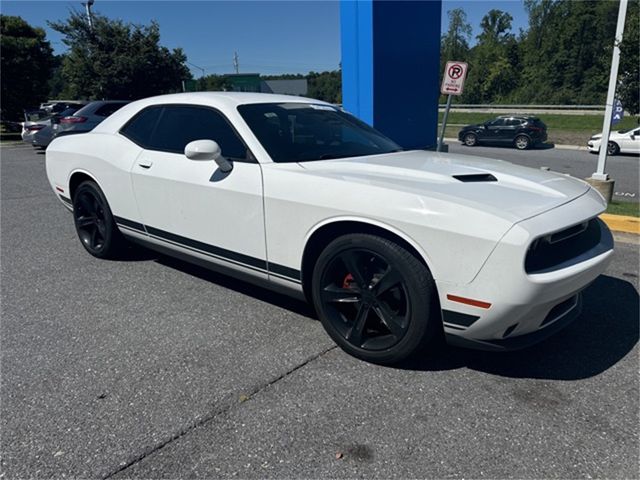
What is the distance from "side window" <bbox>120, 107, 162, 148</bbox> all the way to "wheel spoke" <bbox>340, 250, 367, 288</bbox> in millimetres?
2114

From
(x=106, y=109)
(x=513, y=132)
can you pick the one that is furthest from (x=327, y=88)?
(x=106, y=109)

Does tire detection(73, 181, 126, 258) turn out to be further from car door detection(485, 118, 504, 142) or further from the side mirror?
car door detection(485, 118, 504, 142)

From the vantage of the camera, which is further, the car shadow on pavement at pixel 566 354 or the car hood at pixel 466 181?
the car shadow on pavement at pixel 566 354

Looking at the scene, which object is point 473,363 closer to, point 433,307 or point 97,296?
point 433,307

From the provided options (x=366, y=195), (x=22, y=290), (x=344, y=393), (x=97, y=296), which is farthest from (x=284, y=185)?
(x=22, y=290)

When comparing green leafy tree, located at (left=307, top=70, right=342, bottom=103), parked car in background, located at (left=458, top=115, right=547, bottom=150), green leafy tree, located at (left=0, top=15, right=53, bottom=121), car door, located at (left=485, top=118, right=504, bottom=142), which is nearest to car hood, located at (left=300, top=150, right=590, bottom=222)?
parked car in background, located at (left=458, top=115, right=547, bottom=150)

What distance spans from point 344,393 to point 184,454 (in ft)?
2.83

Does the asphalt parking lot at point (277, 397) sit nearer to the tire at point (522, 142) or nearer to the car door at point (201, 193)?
the car door at point (201, 193)

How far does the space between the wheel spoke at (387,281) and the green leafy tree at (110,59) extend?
83.6 ft

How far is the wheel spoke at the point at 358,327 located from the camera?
277 cm

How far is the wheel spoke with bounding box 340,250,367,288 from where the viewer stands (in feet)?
8.88

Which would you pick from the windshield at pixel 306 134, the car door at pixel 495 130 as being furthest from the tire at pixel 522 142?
the windshield at pixel 306 134

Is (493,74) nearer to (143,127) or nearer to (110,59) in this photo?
(110,59)

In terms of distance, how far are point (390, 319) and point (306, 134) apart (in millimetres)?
1543
